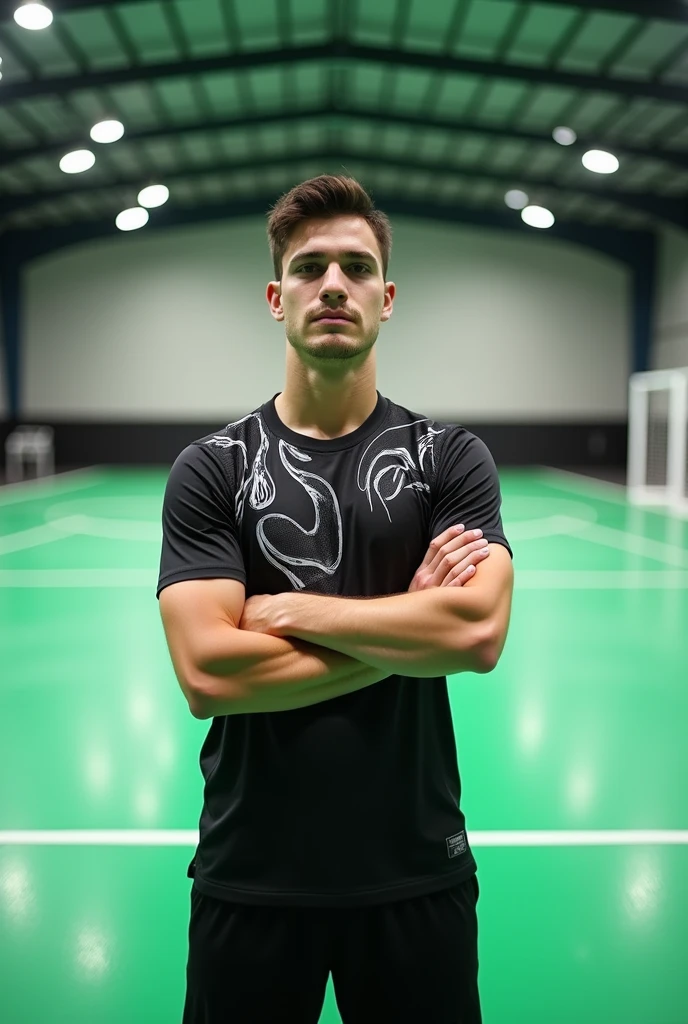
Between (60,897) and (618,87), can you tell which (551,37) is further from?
(60,897)

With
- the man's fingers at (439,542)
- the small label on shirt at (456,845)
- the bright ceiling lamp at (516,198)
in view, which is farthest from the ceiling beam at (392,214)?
the small label on shirt at (456,845)

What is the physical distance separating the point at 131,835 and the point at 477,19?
1416 centimetres

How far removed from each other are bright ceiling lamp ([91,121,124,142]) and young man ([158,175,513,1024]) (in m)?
10.2

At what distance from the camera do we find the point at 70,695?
5520 millimetres

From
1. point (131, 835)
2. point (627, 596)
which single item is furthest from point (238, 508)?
point (627, 596)

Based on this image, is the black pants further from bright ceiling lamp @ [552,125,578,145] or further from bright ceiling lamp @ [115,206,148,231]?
bright ceiling lamp @ [552,125,578,145]

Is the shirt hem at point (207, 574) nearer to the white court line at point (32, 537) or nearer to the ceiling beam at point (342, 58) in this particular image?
the white court line at point (32, 537)

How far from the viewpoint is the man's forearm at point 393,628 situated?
73.8 inches

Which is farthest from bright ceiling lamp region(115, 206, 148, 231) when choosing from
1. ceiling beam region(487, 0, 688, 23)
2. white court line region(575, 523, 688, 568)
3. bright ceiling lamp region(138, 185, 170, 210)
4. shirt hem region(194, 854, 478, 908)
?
shirt hem region(194, 854, 478, 908)

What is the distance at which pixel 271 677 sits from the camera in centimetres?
187

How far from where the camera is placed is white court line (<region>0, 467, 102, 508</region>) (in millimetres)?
17688

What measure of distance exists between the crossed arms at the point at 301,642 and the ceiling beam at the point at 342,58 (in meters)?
15.0

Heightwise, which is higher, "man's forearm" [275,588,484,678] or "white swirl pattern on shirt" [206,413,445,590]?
"white swirl pattern on shirt" [206,413,445,590]

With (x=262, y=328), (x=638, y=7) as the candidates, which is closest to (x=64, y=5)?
(x=638, y=7)
